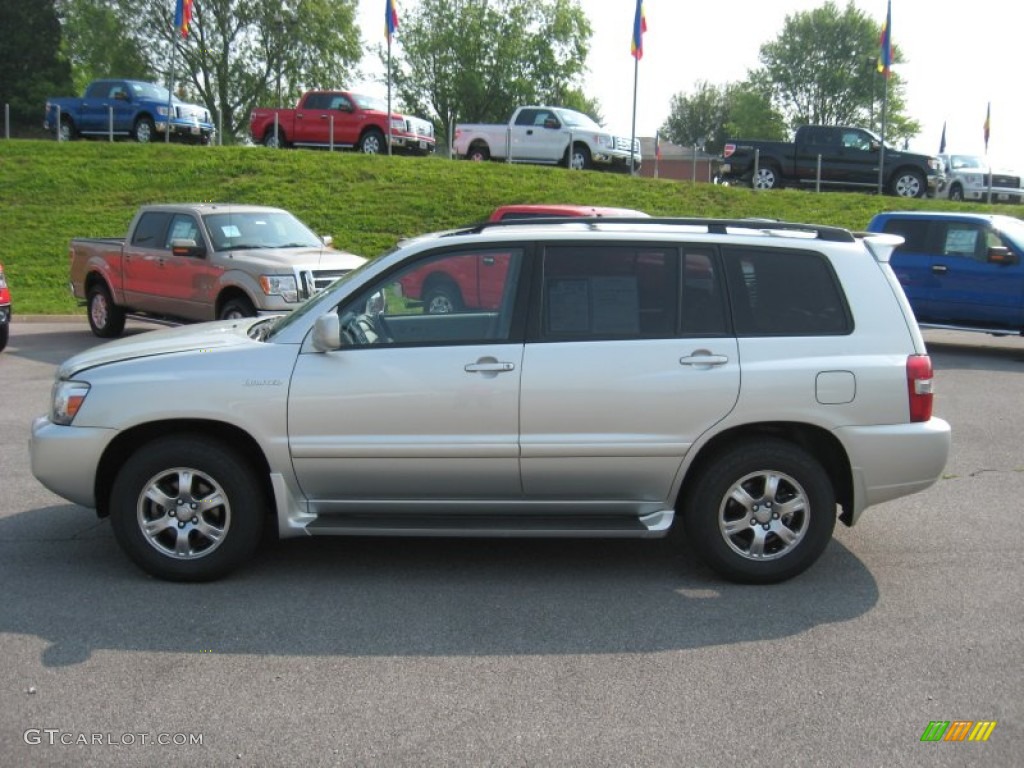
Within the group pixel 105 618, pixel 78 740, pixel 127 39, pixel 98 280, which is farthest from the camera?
pixel 127 39

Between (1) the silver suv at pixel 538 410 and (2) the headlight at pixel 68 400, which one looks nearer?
(1) the silver suv at pixel 538 410

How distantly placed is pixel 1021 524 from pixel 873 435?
1.89 meters

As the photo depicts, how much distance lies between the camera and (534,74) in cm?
6906

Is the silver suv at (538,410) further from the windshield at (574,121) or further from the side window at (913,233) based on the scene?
the windshield at (574,121)

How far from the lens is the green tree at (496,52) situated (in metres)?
68.6

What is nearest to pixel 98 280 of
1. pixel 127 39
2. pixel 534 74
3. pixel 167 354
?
pixel 167 354

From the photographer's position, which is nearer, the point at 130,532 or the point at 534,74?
the point at 130,532

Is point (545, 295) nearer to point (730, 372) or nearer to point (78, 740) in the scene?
point (730, 372)

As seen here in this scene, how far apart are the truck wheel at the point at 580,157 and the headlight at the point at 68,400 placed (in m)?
25.4

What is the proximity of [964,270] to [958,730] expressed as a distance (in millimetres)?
12212

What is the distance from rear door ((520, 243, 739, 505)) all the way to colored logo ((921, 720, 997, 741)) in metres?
1.81

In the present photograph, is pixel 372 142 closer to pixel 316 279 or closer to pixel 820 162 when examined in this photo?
pixel 820 162

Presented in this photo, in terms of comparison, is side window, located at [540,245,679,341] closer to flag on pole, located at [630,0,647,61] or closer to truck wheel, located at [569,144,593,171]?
truck wheel, located at [569,144,593,171]

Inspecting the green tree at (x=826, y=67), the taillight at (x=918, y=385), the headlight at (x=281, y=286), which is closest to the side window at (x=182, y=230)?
the headlight at (x=281, y=286)
